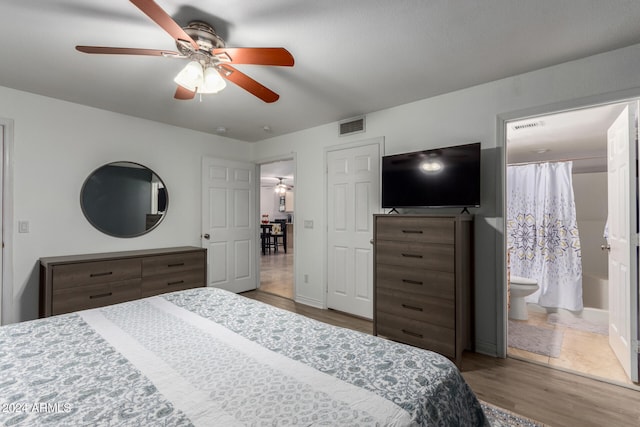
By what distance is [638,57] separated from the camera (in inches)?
79.4

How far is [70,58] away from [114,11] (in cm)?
85

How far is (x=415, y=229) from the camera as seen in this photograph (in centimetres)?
256

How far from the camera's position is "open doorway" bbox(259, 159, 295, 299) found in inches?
206

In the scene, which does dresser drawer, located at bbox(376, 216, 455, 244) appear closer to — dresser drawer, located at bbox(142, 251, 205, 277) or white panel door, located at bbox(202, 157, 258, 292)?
dresser drawer, located at bbox(142, 251, 205, 277)

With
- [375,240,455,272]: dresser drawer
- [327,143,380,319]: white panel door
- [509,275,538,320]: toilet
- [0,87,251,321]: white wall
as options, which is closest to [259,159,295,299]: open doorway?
[327,143,380,319]: white panel door

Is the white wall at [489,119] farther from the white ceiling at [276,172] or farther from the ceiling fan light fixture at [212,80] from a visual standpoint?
the white ceiling at [276,172]

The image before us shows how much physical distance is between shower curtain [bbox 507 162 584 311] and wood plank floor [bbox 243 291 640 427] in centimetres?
189

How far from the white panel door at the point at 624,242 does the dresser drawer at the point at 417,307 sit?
1.19 metres

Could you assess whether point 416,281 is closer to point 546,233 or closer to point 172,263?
point 172,263

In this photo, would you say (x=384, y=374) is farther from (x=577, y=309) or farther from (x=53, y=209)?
(x=577, y=309)

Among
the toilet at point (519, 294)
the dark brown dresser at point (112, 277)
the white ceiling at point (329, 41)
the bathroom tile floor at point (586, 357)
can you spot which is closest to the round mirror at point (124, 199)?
the dark brown dresser at point (112, 277)

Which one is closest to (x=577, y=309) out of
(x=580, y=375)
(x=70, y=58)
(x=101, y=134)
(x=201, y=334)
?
(x=580, y=375)

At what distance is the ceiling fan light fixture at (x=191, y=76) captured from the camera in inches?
70.0

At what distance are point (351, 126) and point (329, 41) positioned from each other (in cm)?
160
